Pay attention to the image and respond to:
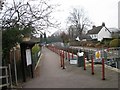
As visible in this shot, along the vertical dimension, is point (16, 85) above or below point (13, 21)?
below

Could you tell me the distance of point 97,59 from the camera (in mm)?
24953

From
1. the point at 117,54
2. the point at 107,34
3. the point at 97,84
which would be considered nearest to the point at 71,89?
the point at 97,84

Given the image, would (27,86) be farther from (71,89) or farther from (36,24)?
(36,24)

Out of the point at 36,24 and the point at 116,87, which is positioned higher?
the point at 36,24

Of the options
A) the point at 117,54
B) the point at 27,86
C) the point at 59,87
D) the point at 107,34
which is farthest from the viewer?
the point at 107,34

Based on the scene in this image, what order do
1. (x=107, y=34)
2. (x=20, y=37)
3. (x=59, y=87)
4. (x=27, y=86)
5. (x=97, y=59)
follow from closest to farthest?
(x=59, y=87)
(x=27, y=86)
(x=20, y=37)
(x=97, y=59)
(x=107, y=34)

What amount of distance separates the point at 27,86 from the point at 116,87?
4.00m

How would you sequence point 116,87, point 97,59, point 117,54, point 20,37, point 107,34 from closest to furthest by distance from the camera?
point 116,87
point 20,37
point 97,59
point 117,54
point 107,34

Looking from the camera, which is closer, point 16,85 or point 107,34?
point 16,85

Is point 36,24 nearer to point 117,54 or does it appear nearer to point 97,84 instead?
point 97,84

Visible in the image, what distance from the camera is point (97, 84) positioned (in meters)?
10.9

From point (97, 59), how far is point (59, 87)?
14770 millimetres

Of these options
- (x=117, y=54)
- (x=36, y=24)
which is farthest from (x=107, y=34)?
(x=36, y=24)

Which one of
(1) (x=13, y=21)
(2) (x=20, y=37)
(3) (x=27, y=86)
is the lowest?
(3) (x=27, y=86)
